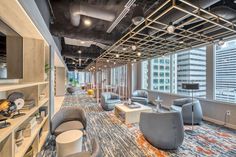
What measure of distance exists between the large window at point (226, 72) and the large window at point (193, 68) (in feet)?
1.50

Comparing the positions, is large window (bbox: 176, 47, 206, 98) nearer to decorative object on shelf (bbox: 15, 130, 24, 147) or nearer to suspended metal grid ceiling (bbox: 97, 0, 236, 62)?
suspended metal grid ceiling (bbox: 97, 0, 236, 62)

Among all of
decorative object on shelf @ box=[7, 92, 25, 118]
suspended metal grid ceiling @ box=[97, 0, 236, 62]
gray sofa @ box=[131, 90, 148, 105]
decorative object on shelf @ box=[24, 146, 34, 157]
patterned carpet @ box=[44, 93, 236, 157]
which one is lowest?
patterned carpet @ box=[44, 93, 236, 157]

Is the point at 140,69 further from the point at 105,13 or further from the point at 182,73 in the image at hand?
the point at 105,13

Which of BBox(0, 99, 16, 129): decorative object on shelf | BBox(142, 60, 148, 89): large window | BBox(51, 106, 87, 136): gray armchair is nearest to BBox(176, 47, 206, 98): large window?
BBox(142, 60, 148, 89): large window

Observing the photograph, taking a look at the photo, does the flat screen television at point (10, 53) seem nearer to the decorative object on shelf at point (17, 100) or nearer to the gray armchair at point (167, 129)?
the decorative object on shelf at point (17, 100)

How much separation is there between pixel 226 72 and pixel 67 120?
16.7 ft

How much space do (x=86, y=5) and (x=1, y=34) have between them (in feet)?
5.58

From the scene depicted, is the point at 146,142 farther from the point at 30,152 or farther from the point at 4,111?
the point at 4,111

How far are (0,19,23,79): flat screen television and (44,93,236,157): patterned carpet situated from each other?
5.64ft

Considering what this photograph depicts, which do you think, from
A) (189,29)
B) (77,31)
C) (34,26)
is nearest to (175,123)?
(189,29)

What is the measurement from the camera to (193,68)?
18.2ft

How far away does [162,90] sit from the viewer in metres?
7.29

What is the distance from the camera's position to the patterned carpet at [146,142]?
2.62m

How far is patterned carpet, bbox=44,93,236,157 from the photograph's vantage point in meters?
2.62
